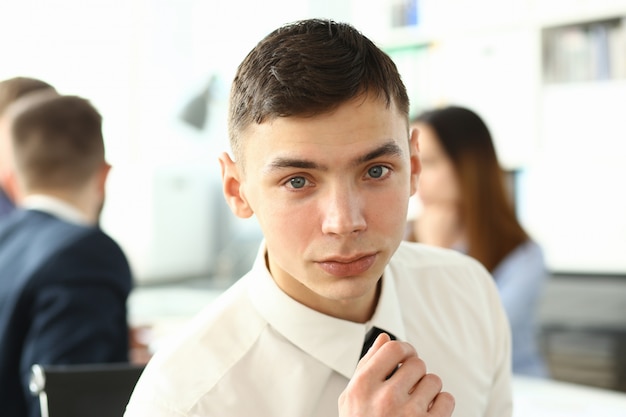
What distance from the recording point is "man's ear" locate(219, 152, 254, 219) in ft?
3.70

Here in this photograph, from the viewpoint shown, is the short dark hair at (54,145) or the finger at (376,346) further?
the short dark hair at (54,145)

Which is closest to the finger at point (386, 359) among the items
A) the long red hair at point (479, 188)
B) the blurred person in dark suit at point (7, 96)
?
the long red hair at point (479, 188)

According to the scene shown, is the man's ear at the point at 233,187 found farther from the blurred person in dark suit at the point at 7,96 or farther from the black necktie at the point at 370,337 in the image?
the blurred person in dark suit at the point at 7,96

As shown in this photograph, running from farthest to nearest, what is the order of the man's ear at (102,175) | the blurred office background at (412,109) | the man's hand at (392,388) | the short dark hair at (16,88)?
the blurred office background at (412,109)
the short dark hair at (16,88)
the man's ear at (102,175)
the man's hand at (392,388)

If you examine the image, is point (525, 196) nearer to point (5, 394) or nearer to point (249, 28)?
point (249, 28)

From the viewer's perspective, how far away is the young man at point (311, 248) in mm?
987

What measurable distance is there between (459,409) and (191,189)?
354 centimetres

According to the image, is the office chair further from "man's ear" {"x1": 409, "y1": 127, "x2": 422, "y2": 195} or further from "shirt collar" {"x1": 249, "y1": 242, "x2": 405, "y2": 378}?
A: "man's ear" {"x1": 409, "y1": 127, "x2": 422, "y2": 195}

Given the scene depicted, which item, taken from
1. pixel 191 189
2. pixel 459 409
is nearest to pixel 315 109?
pixel 459 409

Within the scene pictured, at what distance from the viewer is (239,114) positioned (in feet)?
3.53

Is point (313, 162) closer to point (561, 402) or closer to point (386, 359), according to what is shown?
point (386, 359)

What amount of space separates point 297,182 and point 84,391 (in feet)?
2.19

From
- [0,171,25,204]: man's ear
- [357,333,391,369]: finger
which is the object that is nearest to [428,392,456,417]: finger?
[357,333,391,369]: finger

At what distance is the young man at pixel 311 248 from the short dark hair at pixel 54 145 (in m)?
1.12
